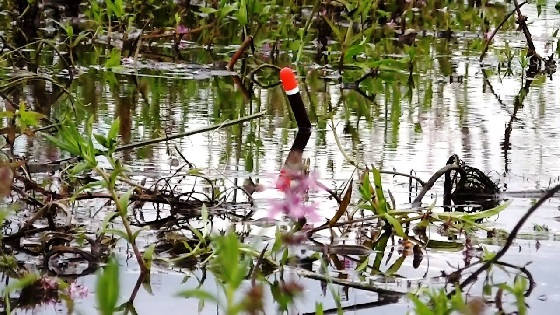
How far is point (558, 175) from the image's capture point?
12.3ft

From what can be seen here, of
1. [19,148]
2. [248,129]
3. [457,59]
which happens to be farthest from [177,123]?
[457,59]

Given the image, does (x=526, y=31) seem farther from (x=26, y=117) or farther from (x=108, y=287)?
(x=108, y=287)

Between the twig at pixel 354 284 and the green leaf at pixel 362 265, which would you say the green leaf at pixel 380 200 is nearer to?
the green leaf at pixel 362 265

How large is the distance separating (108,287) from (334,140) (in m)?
2.69

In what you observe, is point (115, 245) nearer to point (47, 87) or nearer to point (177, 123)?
point (177, 123)

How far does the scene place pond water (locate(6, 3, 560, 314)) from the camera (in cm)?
260

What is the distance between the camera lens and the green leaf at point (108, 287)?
1469 millimetres

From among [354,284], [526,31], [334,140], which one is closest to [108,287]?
[354,284]

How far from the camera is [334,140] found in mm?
4152

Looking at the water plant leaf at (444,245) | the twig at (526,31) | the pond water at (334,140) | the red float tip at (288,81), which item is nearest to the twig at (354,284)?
the pond water at (334,140)

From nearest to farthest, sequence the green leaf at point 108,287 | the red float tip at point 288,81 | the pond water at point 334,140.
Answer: the green leaf at point 108,287
the pond water at point 334,140
the red float tip at point 288,81

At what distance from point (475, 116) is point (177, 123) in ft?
3.63

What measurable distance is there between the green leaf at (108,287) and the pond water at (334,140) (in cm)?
79

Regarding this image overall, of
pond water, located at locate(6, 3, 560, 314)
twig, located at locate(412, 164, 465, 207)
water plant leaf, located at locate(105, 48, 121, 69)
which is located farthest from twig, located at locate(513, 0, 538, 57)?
twig, located at locate(412, 164, 465, 207)
